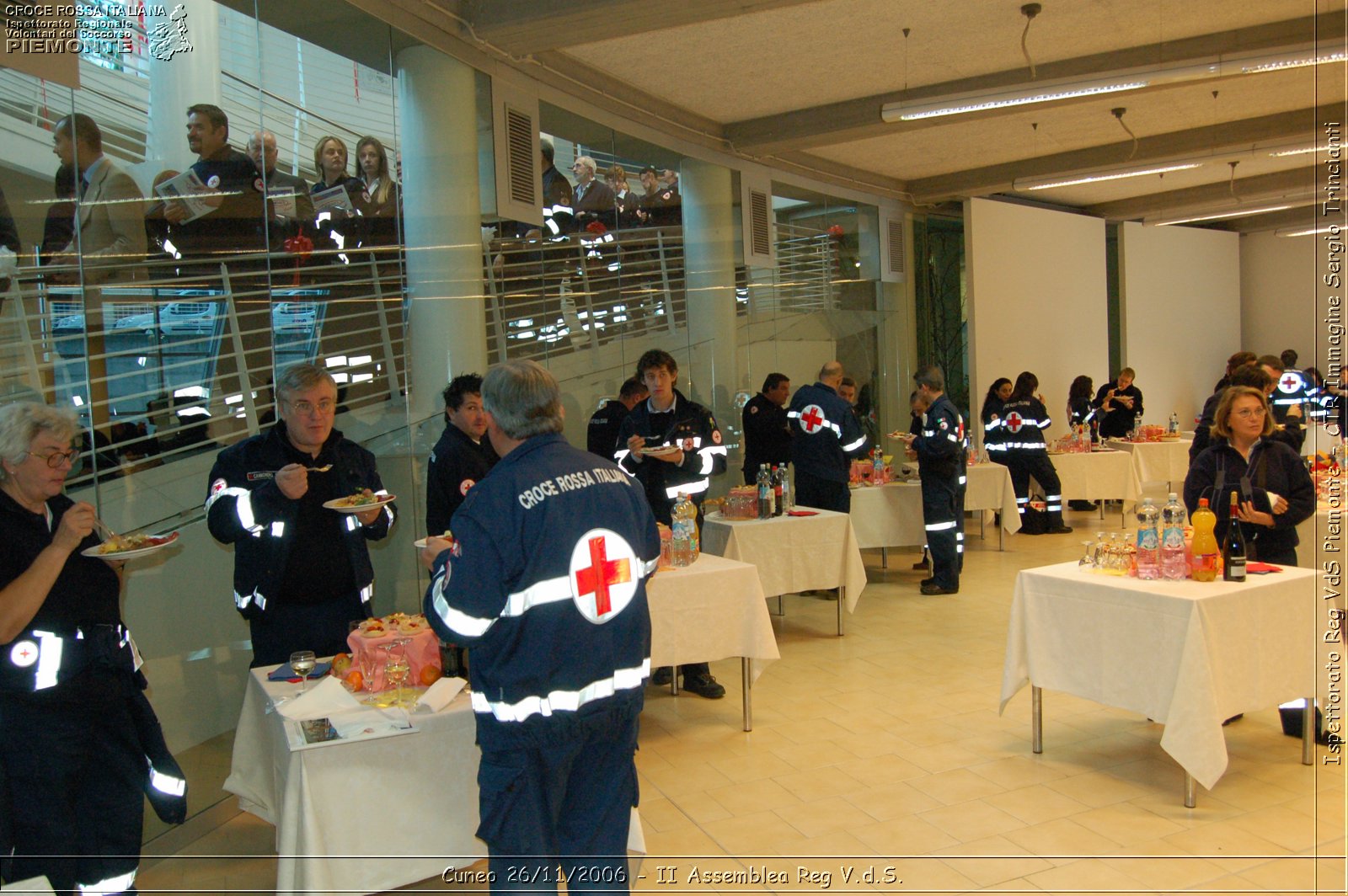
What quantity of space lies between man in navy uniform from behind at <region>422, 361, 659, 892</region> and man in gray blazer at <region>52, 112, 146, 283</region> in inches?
83.2

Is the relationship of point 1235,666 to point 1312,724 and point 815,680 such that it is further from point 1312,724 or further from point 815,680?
point 815,680

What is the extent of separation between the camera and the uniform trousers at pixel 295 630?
3.35m

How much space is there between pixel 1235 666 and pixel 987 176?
894cm

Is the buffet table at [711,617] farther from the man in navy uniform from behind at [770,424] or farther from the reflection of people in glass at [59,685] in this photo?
the man in navy uniform from behind at [770,424]

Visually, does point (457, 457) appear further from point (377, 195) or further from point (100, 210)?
point (377, 195)

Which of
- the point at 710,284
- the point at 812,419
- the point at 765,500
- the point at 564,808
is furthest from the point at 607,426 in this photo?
the point at 564,808

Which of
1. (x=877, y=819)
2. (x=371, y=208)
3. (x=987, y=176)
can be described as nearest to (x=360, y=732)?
(x=877, y=819)

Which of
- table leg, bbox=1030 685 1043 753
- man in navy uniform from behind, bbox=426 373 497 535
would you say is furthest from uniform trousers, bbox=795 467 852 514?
man in navy uniform from behind, bbox=426 373 497 535

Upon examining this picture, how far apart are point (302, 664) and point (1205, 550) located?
3.39 m

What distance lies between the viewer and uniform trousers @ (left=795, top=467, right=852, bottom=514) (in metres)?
7.27

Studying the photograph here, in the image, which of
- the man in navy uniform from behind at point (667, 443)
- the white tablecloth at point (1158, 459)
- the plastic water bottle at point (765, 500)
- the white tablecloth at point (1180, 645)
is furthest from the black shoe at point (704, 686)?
the white tablecloth at point (1158, 459)

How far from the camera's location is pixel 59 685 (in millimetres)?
2561

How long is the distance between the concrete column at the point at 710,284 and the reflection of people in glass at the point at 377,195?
3455 millimetres

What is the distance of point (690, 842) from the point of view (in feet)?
11.9
